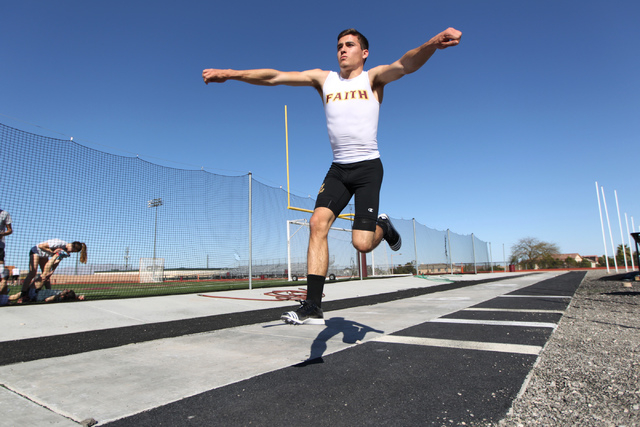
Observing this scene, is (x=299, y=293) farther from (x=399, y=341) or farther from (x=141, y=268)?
(x=399, y=341)

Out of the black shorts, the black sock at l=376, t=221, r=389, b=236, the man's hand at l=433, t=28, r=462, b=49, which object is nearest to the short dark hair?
the man's hand at l=433, t=28, r=462, b=49

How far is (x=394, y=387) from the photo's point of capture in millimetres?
1851

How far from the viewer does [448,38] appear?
1.96m

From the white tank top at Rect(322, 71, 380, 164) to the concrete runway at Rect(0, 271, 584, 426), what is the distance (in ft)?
4.59

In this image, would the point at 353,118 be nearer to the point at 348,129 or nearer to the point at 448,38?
the point at 348,129

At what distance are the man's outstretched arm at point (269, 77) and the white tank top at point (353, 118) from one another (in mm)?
150

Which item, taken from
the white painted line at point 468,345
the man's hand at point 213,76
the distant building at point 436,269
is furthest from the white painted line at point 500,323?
the distant building at point 436,269

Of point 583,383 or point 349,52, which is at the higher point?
point 349,52

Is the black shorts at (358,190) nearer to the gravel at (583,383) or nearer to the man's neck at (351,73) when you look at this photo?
the man's neck at (351,73)

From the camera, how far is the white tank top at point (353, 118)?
2.41m

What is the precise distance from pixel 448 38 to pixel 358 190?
1.04 m

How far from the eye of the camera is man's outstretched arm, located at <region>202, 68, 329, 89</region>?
7.76ft

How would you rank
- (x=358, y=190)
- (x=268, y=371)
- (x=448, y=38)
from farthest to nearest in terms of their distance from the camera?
(x=358, y=190) < (x=268, y=371) < (x=448, y=38)

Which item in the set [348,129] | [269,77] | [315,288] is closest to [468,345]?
[315,288]
